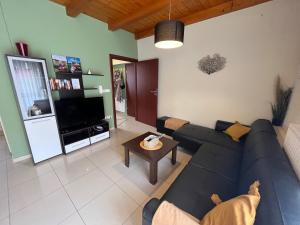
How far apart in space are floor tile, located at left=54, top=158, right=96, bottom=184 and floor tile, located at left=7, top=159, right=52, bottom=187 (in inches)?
8.0

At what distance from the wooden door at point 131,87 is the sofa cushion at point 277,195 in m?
3.98

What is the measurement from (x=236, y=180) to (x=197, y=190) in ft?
1.66

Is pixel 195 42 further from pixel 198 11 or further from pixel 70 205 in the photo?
pixel 70 205

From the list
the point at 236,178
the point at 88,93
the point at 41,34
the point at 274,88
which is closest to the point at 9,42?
the point at 41,34

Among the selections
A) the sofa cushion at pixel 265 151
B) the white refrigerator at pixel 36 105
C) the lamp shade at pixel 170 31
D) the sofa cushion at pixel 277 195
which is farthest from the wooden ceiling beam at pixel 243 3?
the white refrigerator at pixel 36 105

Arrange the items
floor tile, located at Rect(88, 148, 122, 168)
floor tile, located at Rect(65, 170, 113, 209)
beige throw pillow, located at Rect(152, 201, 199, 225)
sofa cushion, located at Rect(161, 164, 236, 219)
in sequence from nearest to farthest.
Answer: beige throw pillow, located at Rect(152, 201, 199, 225) → sofa cushion, located at Rect(161, 164, 236, 219) → floor tile, located at Rect(65, 170, 113, 209) → floor tile, located at Rect(88, 148, 122, 168)

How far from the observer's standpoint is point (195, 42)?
2.92m

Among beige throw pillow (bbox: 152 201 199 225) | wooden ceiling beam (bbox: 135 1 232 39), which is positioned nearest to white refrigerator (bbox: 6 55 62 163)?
beige throw pillow (bbox: 152 201 199 225)

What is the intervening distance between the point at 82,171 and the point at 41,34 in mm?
2482

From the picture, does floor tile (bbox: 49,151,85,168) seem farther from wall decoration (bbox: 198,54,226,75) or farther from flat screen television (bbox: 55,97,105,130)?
wall decoration (bbox: 198,54,226,75)

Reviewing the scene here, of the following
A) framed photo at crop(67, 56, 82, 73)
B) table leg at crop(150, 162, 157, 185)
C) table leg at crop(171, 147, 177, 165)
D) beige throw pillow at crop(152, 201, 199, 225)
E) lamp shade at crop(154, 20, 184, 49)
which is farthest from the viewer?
framed photo at crop(67, 56, 82, 73)

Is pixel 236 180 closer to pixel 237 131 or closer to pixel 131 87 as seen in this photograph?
pixel 237 131

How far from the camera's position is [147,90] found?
402cm

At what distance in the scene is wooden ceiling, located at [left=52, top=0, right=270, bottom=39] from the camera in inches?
90.6
